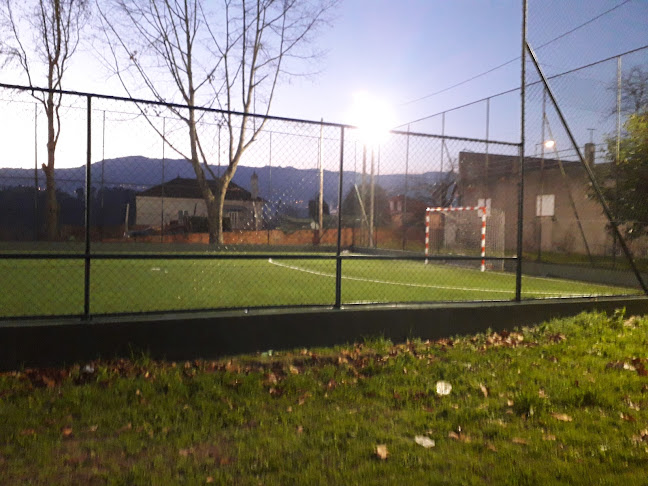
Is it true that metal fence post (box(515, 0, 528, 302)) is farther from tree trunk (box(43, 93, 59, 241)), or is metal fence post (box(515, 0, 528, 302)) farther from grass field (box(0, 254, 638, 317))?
tree trunk (box(43, 93, 59, 241))

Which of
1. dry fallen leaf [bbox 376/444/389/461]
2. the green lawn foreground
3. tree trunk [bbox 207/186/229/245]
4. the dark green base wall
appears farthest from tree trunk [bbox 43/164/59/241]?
dry fallen leaf [bbox 376/444/389/461]

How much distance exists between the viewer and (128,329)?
4832 millimetres

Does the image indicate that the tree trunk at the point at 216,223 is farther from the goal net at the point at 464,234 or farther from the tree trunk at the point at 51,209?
the goal net at the point at 464,234

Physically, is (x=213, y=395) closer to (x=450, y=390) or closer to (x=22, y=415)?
(x=22, y=415)

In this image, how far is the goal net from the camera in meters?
18.1

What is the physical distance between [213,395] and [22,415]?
4.13ft

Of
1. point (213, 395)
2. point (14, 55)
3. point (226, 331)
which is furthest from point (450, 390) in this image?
point (14, 55)

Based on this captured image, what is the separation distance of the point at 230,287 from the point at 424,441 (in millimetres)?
7790

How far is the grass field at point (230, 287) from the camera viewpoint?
27.1 feet

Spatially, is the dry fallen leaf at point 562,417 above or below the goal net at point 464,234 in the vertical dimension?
below

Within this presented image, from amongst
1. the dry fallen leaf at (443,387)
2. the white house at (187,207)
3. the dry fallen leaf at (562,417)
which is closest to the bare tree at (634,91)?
the white house at (187,207)

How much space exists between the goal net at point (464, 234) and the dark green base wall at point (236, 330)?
1168cm

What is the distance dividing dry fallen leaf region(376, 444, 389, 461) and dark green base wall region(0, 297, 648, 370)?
91.5 inches

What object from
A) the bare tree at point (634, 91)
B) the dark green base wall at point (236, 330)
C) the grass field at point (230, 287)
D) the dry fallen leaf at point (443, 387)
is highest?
the bare tree at point (634, 91)
